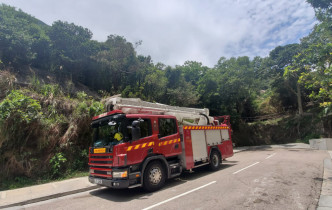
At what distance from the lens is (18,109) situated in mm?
8070

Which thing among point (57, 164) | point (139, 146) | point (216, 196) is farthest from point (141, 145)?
point (57, 164)

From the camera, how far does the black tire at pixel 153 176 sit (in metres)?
5.97

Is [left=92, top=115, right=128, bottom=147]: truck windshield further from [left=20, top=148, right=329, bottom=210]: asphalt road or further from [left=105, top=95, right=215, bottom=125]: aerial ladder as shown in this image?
[left=20, top=148, right=329, bottom=210]: asphalt road

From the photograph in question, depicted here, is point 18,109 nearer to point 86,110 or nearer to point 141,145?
point 86,110

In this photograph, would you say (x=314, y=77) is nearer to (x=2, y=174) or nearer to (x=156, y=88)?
(x=2, y=174)

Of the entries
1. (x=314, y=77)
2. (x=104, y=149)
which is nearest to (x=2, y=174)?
(x=104, y=149)

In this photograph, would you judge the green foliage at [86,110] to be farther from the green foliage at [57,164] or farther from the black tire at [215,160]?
the black tire at [215,160]

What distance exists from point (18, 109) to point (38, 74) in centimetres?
960

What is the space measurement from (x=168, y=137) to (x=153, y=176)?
1.48 metres

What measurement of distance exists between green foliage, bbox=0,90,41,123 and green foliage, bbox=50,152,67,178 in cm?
199

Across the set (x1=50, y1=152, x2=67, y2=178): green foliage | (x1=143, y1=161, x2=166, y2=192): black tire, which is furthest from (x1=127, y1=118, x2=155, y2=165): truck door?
(x1=50, y1=152, x2=67, y2=178): green foliage

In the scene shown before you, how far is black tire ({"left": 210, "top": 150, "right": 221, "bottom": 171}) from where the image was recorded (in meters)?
8.93

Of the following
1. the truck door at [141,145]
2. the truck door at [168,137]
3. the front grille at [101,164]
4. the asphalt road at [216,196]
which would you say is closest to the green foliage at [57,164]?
the asphalt road at [216,196]

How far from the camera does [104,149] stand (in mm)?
5844
